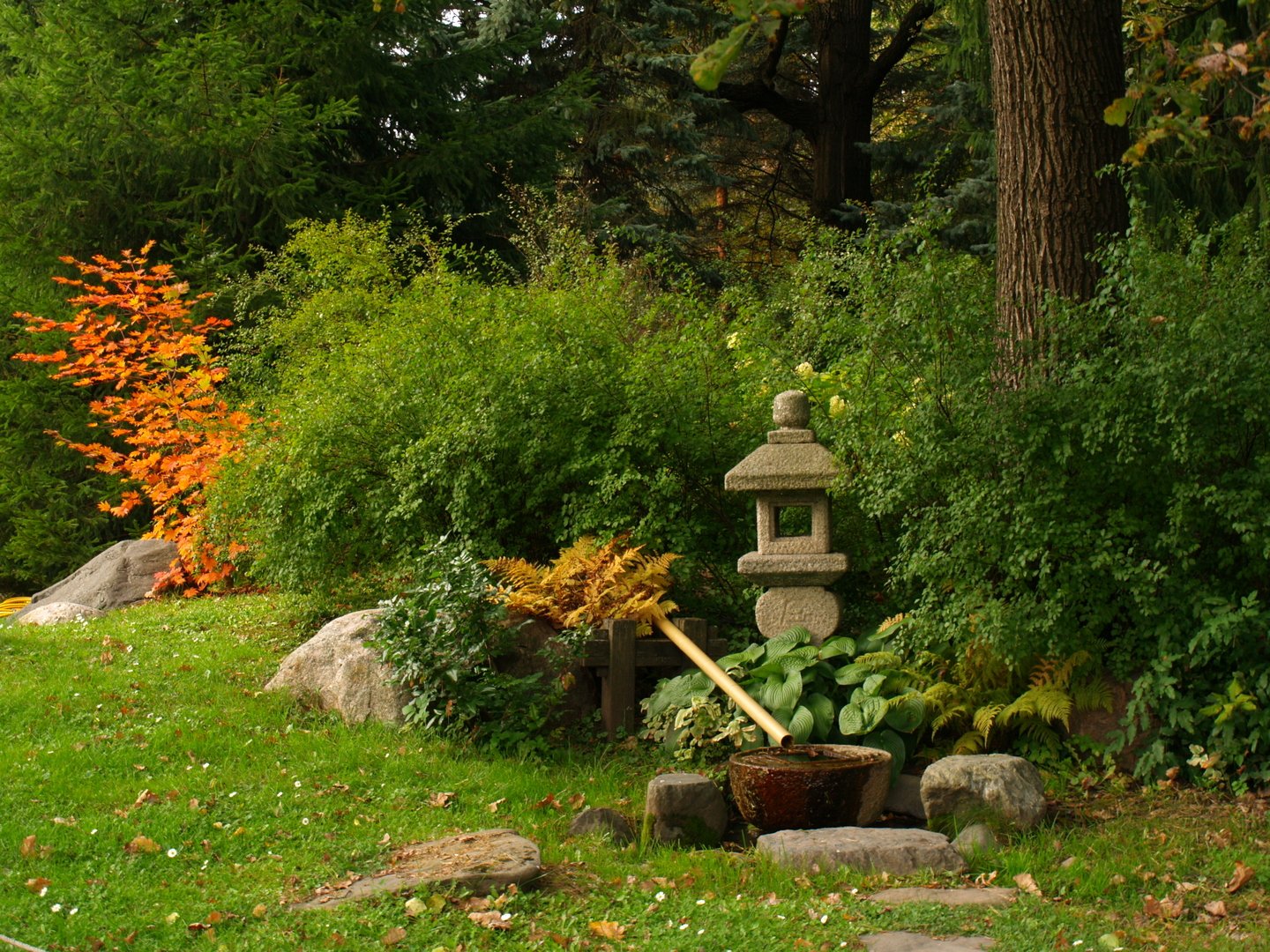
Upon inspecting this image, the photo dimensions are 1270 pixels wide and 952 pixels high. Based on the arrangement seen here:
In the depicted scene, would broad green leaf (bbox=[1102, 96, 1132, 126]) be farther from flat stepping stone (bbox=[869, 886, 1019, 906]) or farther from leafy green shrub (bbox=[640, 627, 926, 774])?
leafy green shrub (bbox=[640, 627, 926, 774])

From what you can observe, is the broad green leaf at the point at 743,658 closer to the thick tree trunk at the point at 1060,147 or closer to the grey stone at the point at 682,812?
the grey stone at the point at 682,812

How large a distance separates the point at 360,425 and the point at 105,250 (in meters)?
7.61

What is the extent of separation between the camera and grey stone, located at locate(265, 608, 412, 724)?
21.1ft

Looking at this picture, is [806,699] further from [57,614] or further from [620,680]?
[57,614]

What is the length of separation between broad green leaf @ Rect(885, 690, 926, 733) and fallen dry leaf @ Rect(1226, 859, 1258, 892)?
160cm

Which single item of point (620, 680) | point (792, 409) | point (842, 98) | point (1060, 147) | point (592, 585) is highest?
point (842, 98)

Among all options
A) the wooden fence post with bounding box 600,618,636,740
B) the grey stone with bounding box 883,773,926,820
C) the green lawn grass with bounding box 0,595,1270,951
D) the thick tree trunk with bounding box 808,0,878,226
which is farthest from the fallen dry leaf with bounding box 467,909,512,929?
the thick tree trunk with bounding box 808,0,878,226

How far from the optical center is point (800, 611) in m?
6.64

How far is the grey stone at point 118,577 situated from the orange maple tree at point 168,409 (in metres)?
0.18

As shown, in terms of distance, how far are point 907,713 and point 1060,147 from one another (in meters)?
3.17

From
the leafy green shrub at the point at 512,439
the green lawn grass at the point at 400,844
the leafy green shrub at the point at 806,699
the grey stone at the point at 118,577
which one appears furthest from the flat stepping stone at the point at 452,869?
the grey stone at the point at 118,577

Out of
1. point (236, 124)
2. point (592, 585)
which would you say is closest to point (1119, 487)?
point (592, 585)

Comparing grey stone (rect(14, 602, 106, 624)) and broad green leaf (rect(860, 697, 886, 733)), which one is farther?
grey stone (rect(14, 602, 106, 624))

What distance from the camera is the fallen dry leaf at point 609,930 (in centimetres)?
406
